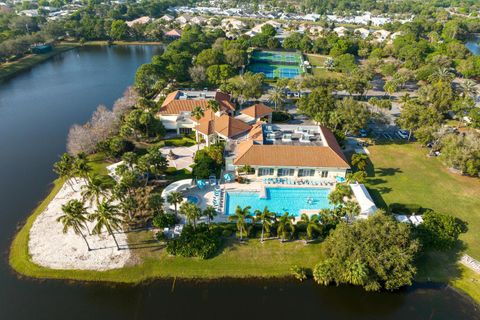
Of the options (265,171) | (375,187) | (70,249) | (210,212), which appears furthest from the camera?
(265,171)

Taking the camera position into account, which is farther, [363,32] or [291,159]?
[363,32]

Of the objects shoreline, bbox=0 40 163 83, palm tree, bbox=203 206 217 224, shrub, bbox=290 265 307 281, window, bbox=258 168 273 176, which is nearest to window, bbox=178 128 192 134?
window, bbox=258 168 273 176

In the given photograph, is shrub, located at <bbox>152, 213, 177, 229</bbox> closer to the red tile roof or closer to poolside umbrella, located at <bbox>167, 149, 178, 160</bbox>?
poolside umbrella, located at <bbox>167, 149, 178, 160</bbox>

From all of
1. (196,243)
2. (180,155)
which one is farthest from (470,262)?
(180,155)

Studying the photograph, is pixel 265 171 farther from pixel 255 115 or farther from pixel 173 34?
pixel 173 34

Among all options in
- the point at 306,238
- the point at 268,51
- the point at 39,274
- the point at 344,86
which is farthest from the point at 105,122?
the point at 268,51

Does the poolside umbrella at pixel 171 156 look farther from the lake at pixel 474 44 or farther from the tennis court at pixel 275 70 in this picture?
the lake at pixel 474 44

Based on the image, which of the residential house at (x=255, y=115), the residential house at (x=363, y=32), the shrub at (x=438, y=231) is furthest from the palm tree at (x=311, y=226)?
the residential house at (x=363, y=32)
